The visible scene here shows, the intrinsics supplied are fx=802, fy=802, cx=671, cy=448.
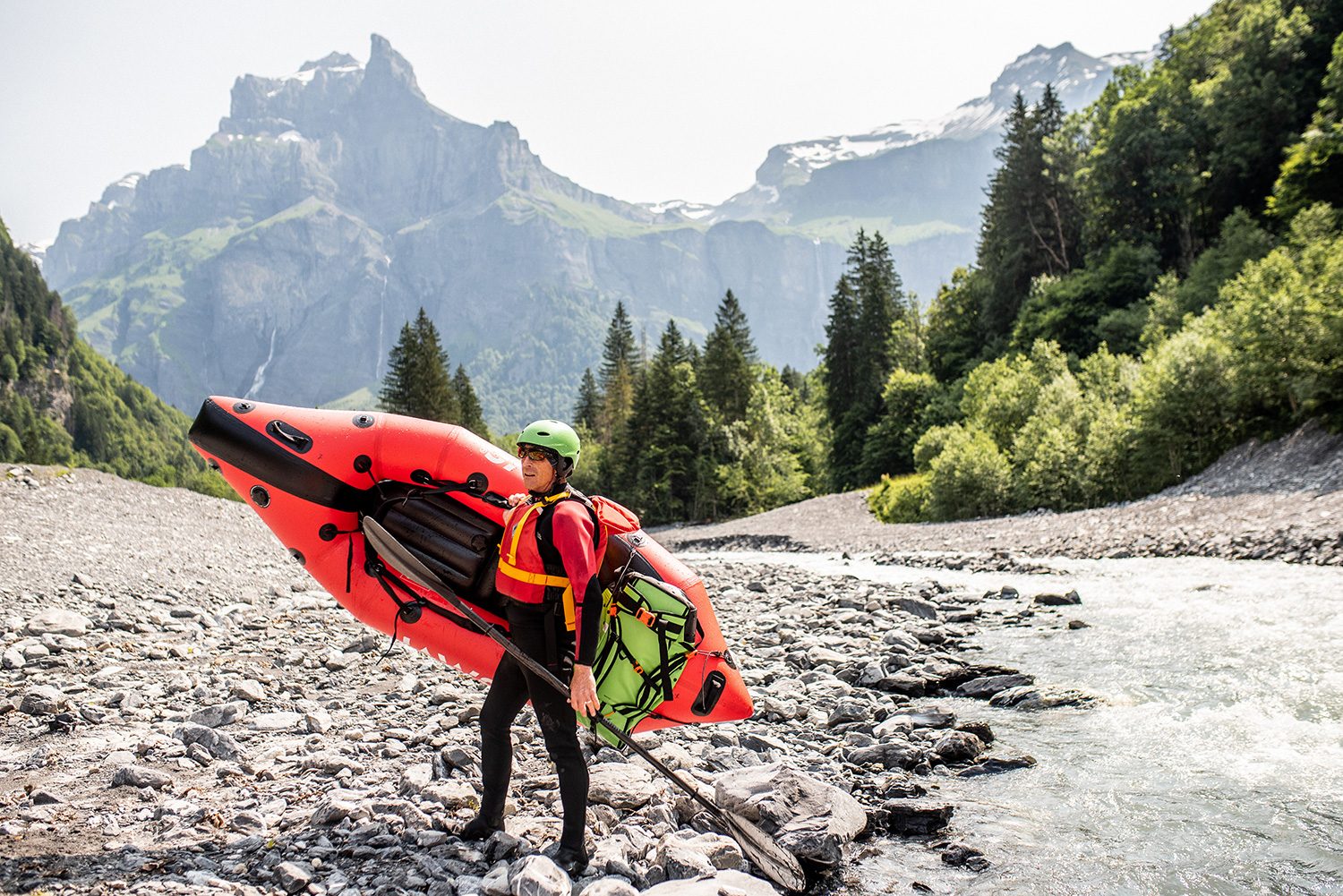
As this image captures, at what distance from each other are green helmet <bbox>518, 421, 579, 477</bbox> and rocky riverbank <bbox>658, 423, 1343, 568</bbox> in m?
15.0

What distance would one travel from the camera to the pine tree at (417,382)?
180 feet

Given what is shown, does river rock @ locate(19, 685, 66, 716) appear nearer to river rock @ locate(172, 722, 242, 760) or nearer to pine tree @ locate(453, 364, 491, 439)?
river rock @ locate(172, 722, 242, 760)

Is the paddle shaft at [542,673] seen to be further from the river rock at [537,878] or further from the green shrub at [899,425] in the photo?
the green shrub at [899,425]

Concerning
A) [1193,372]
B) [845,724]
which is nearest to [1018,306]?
[1193,372]

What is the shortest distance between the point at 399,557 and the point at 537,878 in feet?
7.96

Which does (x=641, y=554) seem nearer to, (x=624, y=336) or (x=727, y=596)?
(x=727, y=596)

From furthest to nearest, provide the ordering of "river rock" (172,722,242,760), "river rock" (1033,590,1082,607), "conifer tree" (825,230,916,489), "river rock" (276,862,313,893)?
"conifer tree" (825,230,916,489), "river rock" (1033,590,1082,607), "river rock" (172,722,242,760), "river rock" (276,862,313,893)

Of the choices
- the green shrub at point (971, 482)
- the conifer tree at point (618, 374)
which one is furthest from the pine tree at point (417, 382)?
the green shrub at point (971, 482)

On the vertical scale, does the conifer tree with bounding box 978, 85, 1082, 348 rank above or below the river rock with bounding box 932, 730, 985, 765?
above

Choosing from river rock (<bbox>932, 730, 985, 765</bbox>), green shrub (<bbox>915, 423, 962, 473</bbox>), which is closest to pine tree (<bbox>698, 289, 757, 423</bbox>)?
green shrub (<bbox>915, 423, 962, 473</bbox>)

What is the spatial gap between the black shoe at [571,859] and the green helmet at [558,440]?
2106mm

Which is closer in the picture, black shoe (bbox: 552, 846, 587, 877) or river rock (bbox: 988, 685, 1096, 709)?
black shoe (bbox: 552, 846, 587, 877)

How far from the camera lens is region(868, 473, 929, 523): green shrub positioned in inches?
1366

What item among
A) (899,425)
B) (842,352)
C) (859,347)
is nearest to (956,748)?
(899,425)
